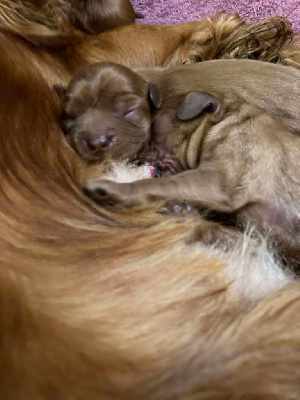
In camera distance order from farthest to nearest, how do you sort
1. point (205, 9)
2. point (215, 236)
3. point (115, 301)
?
1. point (205, 9)
2. point (215, 236)
3. point (115, 301)

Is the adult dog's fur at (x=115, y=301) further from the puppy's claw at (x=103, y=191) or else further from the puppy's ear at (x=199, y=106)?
the puppy's ear at (x=199, y=106)

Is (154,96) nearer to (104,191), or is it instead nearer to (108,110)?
(108,110)

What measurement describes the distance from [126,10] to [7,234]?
0.96 m

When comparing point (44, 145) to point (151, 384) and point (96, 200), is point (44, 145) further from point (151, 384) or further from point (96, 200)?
point (151, 384)

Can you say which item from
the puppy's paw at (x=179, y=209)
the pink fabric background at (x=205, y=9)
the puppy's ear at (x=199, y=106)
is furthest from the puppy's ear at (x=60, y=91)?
the pink fabric background at (x=205, y=9)

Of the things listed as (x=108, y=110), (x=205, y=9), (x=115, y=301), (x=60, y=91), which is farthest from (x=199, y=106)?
(x=205, y=9)

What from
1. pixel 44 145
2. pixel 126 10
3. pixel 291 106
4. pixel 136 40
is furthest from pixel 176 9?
pixel 44 145

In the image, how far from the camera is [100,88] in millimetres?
1063

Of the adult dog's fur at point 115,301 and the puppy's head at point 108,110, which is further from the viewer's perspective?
the puppy's head at point 108,110

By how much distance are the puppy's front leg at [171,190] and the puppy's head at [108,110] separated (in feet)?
0.49

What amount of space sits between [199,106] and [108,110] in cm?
18

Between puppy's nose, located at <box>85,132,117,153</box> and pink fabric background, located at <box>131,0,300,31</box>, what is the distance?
871 millimetres

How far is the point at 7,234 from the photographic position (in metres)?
0.76

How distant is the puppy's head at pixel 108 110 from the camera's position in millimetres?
1028
